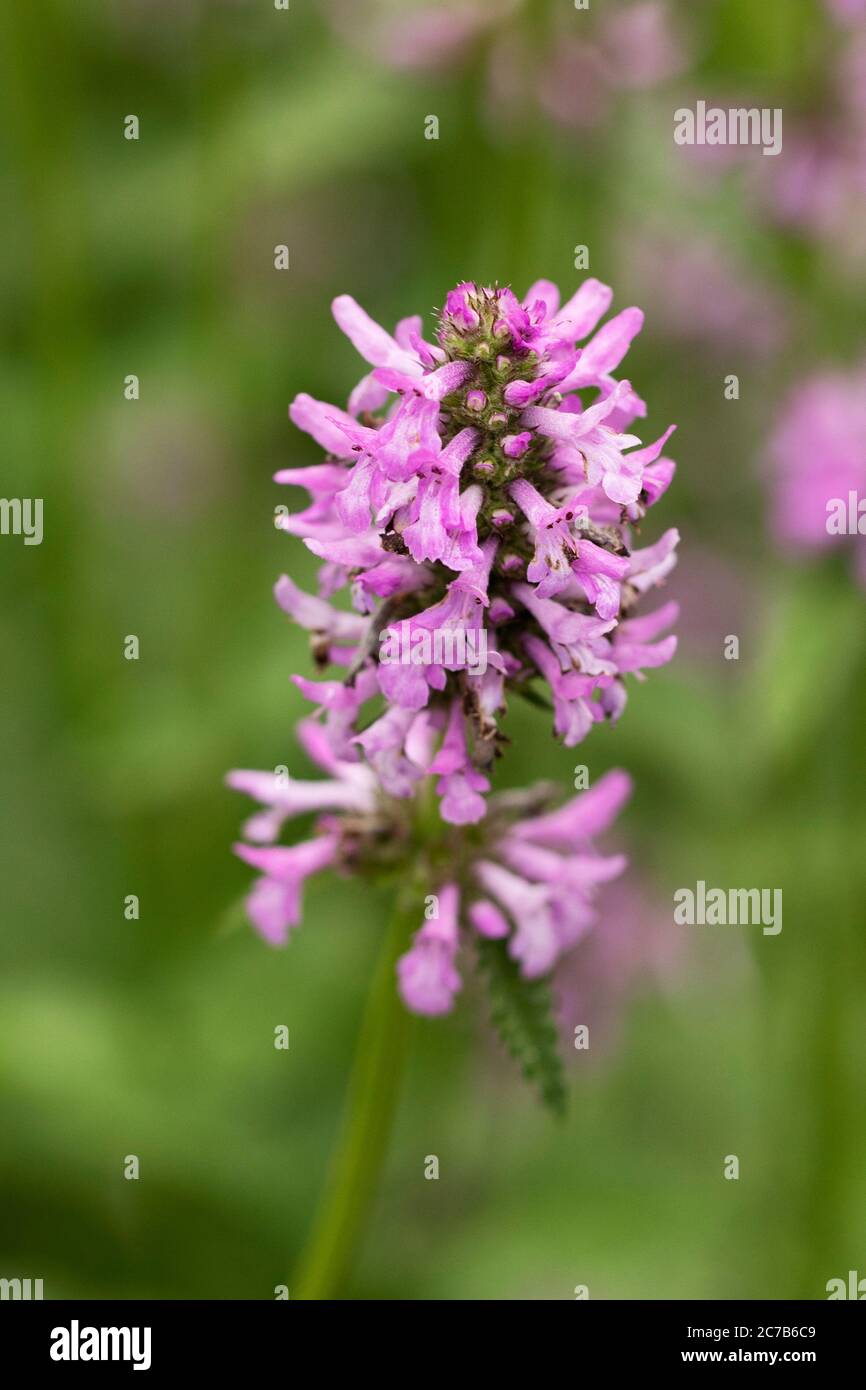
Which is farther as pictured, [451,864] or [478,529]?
[451,864]

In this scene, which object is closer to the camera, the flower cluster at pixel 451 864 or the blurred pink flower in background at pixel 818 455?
the flower cluster at pixel 451 864

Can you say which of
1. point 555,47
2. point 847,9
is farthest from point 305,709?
point 847,9

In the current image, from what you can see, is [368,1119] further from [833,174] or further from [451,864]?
[833,174]

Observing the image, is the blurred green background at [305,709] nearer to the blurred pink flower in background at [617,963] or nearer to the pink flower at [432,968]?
the blurred pink flower in background at [617,963]

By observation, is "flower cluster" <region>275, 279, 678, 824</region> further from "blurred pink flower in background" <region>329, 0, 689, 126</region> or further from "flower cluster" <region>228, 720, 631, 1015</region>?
"blurred pink flower in background" <region>329, 0, 689, 126</region>

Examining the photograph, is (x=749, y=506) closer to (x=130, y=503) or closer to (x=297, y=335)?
(x=297, y=335)

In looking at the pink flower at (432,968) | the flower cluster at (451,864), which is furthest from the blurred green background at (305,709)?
the pink flower at (432,968)
